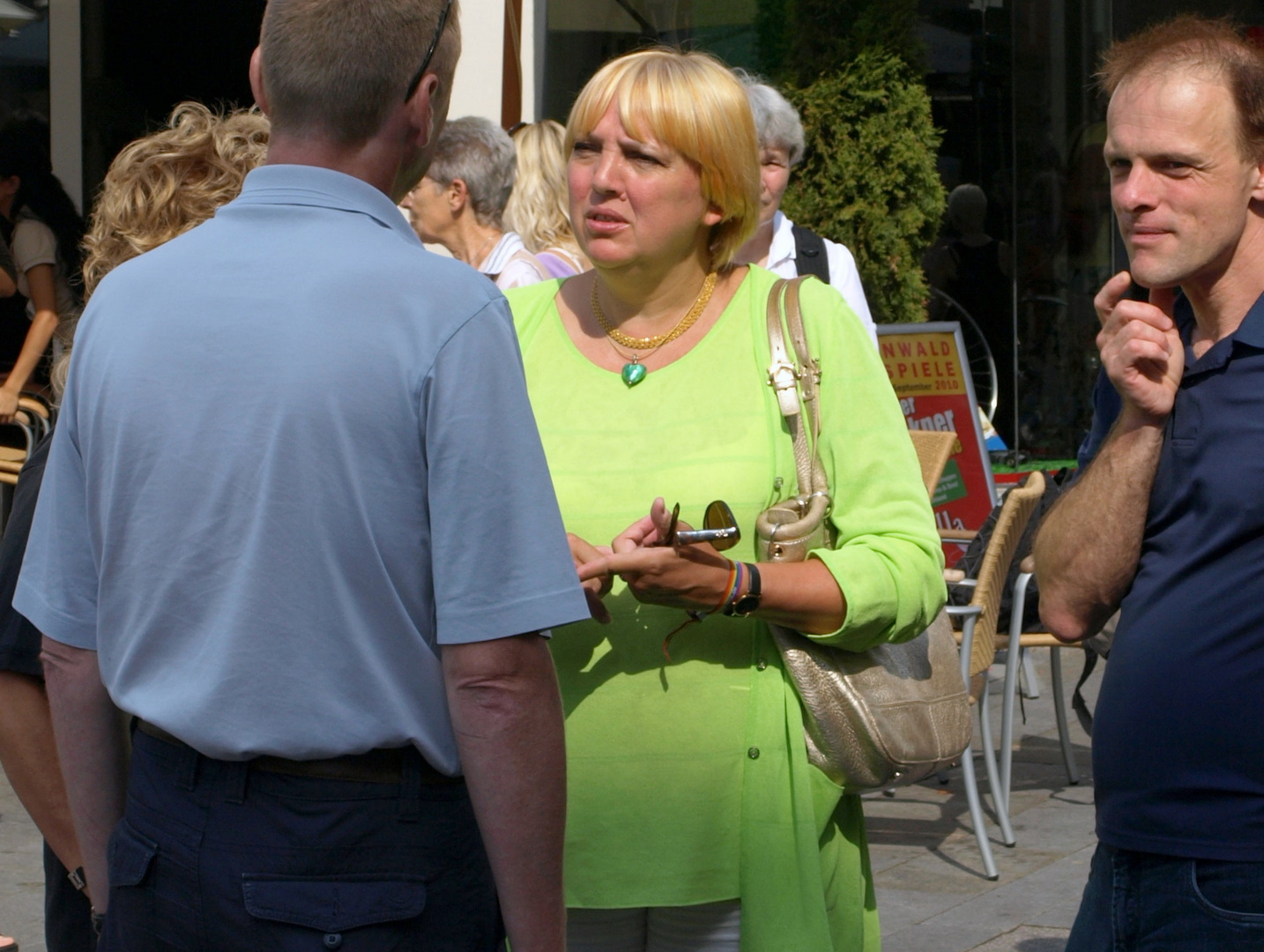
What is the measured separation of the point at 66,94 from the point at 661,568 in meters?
8.68

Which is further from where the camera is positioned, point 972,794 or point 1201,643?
point 972,794

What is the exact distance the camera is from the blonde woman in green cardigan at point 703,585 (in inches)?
97.1

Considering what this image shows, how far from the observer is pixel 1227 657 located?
206 centimetres

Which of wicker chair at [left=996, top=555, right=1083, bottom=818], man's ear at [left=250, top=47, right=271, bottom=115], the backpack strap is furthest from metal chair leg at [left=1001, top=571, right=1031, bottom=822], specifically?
man's ear at [left=250, top=47, right=271, bottom=115]

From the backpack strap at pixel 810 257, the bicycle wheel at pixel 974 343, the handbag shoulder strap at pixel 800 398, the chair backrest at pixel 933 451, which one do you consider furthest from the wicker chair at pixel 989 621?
the bicycle wheel at pixel 974 343

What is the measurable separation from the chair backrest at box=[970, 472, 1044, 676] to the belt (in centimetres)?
361

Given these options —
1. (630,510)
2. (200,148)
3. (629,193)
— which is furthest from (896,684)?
(200,148)

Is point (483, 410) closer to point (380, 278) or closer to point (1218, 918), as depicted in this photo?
point (380, 278)

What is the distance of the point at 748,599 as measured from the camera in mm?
2398

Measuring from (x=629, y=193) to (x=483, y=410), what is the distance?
104cm

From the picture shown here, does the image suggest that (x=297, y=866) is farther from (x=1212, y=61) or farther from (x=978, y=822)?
(x=978, y=822)

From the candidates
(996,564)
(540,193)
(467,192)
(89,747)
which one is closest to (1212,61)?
(89,747)

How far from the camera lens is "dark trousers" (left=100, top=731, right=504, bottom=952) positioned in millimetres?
1665

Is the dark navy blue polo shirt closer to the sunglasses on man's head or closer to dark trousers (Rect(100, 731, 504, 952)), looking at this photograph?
dark trousers (Rect(100, 731, 504, 952))
